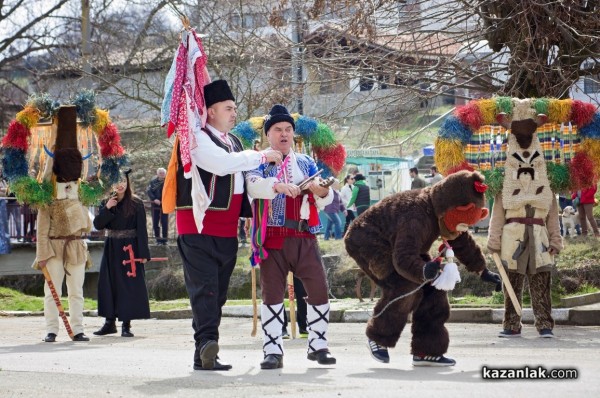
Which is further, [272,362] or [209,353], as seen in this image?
[272,362]

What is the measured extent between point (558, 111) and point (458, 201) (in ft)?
12.2

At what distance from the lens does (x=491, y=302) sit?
49.5 ft

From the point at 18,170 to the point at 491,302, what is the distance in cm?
628

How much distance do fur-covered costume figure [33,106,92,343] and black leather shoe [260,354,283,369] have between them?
4873 mm

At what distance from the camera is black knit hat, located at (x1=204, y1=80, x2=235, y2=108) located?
8.73 meters

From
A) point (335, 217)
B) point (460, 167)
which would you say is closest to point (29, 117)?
point (460, 167)

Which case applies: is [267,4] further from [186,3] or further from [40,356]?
[40,356]

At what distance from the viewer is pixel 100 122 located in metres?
13.7

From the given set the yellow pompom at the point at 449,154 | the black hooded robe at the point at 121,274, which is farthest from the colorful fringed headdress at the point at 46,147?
the yellow pompom at the point at 449,154

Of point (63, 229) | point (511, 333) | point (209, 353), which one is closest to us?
point (209, 353)

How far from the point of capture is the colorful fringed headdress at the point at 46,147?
42.6 feet

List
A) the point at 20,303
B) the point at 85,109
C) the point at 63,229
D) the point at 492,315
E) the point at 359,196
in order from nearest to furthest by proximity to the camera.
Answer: the point at 63,229, the point at 85,109, the point at 492,315, the point at 20,303, the point at 359,196

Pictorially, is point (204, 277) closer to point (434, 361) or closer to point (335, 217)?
point (434, 361)

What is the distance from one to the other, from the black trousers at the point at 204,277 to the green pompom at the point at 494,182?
12.9ft
